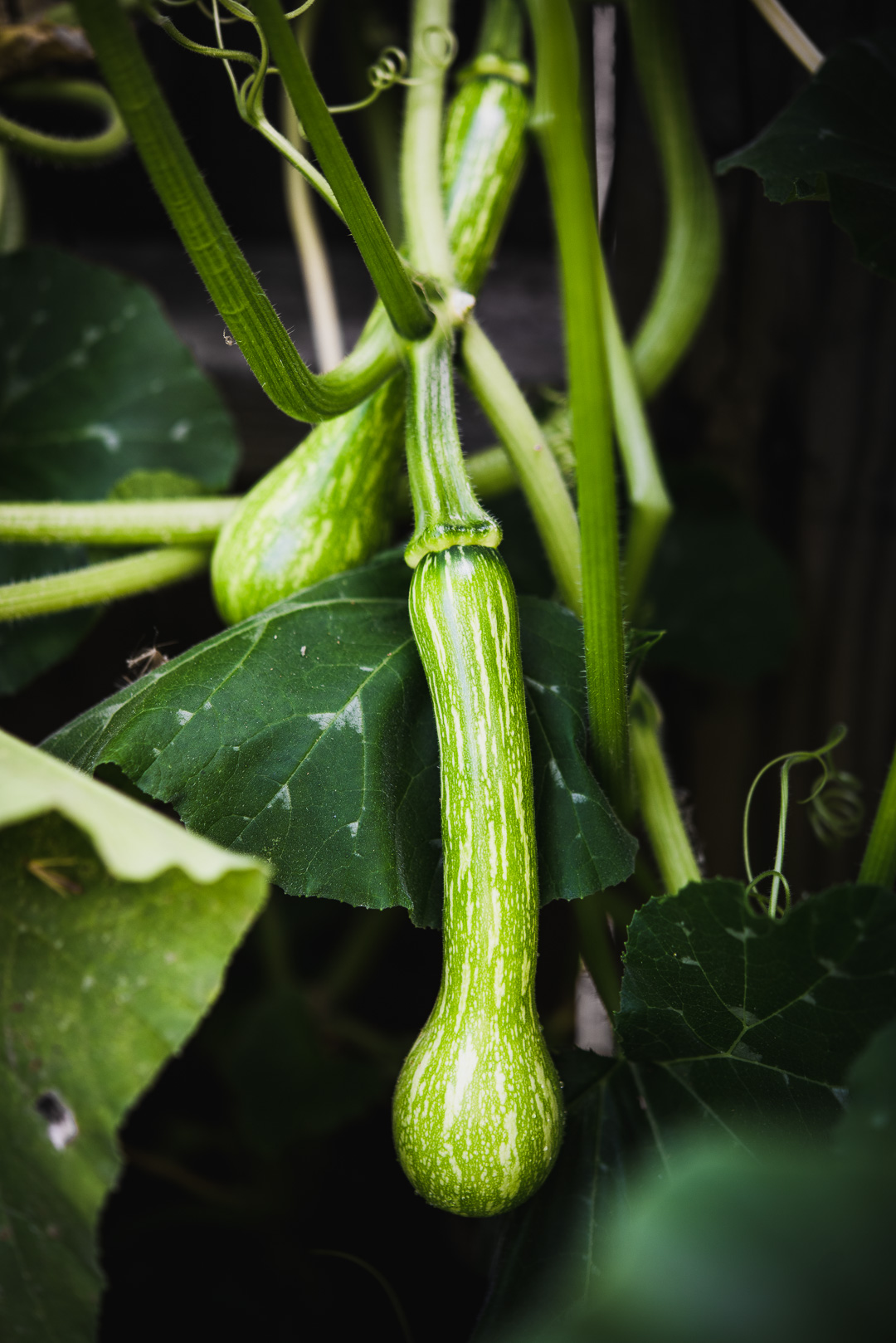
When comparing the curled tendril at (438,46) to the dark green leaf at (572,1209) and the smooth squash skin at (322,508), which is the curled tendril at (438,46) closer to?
the smooth squash skin at (322,508)

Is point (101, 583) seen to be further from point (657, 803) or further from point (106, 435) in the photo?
point (657, 803)

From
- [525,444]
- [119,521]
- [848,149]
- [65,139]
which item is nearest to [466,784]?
[525,444]

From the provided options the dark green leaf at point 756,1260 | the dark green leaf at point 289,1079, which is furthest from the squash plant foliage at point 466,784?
the dark green leaf at point 289,1079

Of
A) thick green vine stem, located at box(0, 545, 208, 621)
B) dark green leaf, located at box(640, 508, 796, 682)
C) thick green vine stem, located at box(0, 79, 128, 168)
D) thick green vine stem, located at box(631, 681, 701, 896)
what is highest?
thick green vine stem, located at box(0, 79, 128, 168)

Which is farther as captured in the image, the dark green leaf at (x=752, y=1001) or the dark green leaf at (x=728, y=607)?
the dark green leaf at (x=728, y=607)

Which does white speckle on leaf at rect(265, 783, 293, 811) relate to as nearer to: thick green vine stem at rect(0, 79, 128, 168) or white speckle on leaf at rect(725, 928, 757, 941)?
white speckle on leaf at rect(725, 928, 757, 941)

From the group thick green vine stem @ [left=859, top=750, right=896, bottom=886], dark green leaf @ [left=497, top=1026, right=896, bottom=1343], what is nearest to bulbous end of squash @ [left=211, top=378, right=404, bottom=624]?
thick green vine stem @ [left=859, top=750, right=896, bottom=886]

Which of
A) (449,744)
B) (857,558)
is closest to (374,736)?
(449,744)

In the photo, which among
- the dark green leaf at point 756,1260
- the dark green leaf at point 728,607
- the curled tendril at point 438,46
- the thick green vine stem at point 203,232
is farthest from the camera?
the dark green leaf at point 728,607
